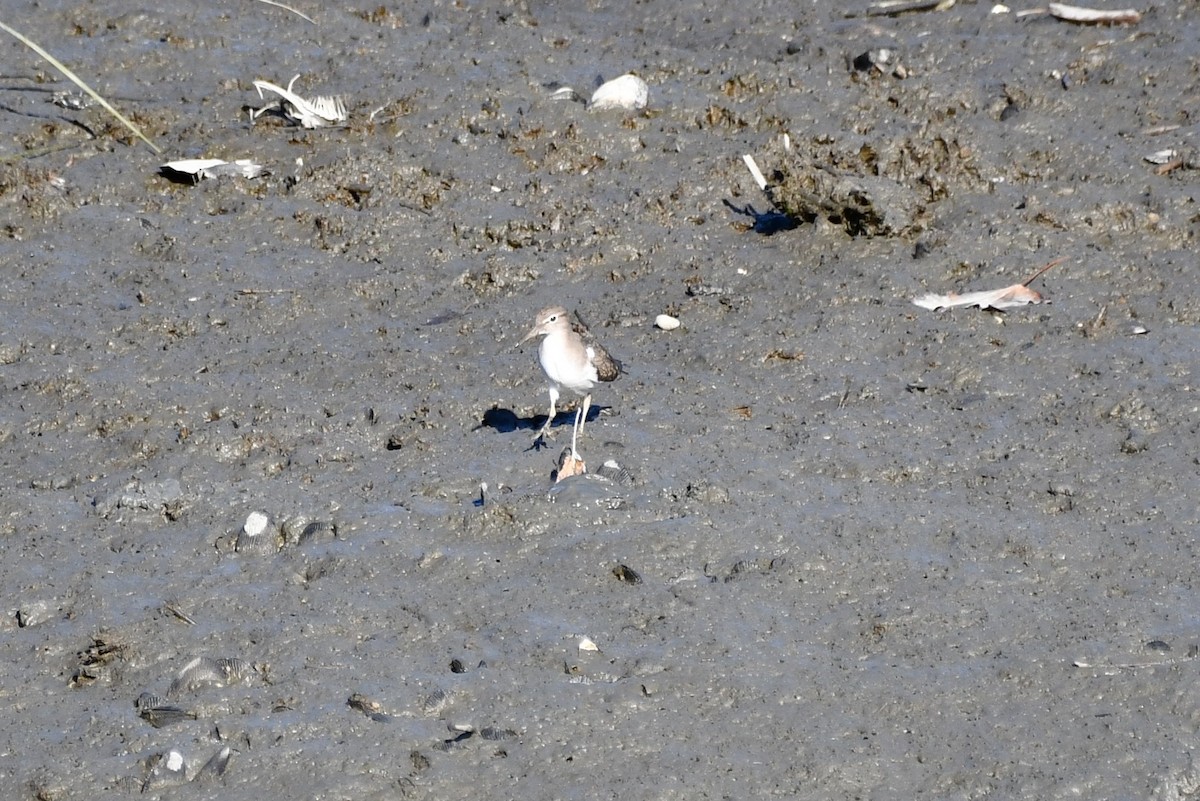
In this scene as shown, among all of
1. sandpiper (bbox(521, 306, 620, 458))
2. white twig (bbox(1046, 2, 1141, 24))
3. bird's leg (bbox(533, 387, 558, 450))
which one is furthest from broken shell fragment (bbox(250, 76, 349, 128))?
white twig (bbox(1046, 2, 1141, 24))

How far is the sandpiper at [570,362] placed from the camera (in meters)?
7.11

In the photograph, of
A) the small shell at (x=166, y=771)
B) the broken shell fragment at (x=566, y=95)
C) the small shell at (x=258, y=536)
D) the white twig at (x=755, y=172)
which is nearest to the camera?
the small shell at (x=166, y=771)

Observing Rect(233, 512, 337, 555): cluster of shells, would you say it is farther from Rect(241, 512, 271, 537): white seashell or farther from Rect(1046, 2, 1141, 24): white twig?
Rect(1046, 2, 1141, 24): white twig

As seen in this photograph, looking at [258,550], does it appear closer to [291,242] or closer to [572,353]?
[572,353]

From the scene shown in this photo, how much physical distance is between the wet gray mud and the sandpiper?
230mm

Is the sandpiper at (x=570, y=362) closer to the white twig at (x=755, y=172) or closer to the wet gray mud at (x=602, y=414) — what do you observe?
the wet gray mud at (x=602, y=414)

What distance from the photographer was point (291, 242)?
30.2 ft

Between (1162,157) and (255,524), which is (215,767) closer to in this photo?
(255,524)

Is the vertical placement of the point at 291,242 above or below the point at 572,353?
below

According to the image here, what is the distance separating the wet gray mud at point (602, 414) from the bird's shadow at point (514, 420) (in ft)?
0.12

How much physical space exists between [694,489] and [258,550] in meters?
1.93

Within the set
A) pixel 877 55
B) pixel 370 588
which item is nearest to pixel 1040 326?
pixel 877 55

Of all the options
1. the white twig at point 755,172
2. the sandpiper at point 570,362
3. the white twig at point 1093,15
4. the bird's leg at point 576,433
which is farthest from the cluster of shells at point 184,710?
the white twig at point 1093,15

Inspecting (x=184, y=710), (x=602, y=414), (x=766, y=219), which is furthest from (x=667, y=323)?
(x=184, y=710)
